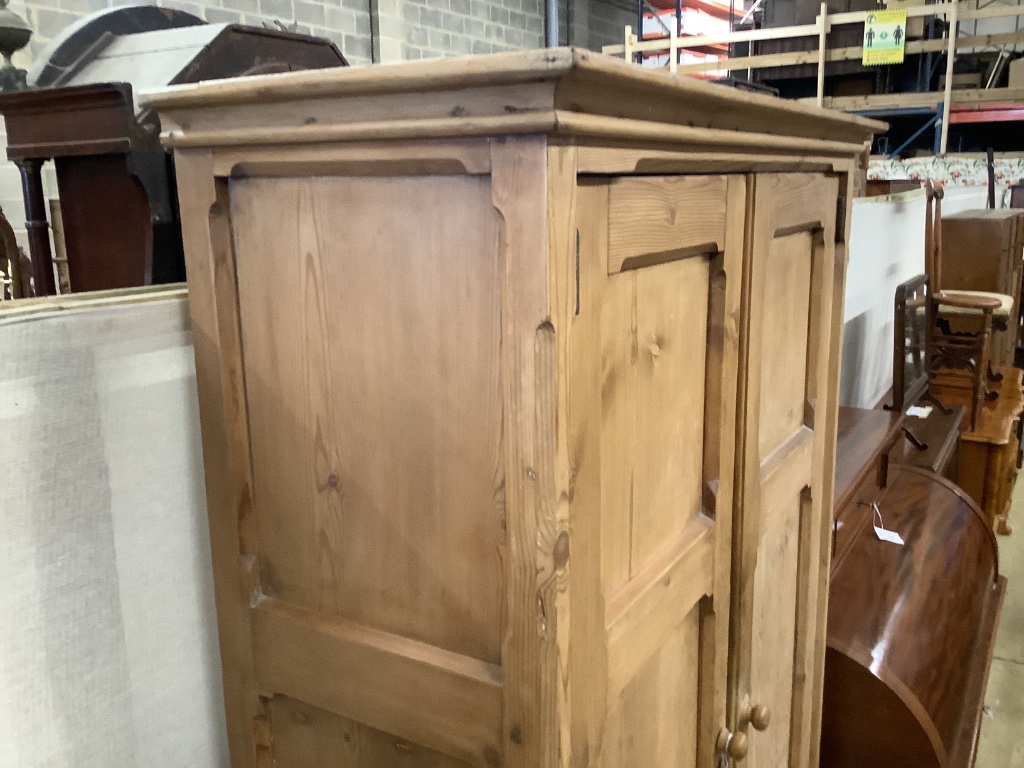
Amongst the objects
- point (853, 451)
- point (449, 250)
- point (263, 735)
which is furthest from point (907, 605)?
point (449, 250)

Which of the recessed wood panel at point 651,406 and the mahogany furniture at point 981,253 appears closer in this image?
the recessed wood panel at point 651,406

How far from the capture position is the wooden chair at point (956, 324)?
3.46m

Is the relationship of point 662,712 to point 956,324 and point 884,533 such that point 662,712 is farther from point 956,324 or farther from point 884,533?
point 956,324

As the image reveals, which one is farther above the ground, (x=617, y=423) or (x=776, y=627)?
(x=617, y=423)

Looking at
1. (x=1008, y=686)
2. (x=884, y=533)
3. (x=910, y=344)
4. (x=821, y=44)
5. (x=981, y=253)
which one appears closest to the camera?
(x=884, y=533)

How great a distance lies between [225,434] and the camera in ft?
2.85

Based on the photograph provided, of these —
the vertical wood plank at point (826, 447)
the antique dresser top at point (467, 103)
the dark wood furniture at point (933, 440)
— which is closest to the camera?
the antique dresser top at point (467, 103)

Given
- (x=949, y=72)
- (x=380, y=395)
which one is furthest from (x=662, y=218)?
(x=949, y=72)

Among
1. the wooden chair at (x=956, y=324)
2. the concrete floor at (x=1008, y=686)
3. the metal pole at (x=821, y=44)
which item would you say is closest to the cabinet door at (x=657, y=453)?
the concrete floor at (x=1008, y=686)

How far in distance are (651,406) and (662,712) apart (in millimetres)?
389

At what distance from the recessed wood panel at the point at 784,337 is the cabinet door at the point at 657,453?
15 centimetres

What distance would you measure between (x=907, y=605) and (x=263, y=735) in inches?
53.6

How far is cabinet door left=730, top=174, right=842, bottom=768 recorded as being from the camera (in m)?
1.08

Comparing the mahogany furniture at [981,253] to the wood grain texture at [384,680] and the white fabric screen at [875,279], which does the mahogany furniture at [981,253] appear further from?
the wood grain texture at [384,680]
